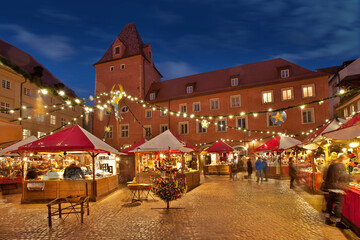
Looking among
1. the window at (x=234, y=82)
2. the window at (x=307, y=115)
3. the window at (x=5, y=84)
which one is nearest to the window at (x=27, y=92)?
the window at (x=5, y=84)

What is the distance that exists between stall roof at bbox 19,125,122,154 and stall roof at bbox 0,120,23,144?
281 inches

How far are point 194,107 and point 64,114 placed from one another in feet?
65.1

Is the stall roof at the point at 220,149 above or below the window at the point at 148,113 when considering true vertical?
below

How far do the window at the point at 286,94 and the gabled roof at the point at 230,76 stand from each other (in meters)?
1.13

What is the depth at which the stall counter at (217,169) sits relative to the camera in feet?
90.1

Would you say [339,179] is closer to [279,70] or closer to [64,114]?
[279,70]

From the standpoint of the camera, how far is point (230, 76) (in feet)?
117

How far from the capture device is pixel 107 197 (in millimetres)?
12734

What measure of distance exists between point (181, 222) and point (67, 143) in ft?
20.4

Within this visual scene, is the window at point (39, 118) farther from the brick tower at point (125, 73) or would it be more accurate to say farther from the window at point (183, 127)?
the window at point (183, 127)

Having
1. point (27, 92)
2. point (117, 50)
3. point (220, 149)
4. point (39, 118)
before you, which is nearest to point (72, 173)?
point (220, 149)

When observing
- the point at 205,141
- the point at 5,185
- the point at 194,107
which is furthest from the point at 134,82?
the point at 5,185

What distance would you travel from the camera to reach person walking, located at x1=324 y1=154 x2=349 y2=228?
710 cm

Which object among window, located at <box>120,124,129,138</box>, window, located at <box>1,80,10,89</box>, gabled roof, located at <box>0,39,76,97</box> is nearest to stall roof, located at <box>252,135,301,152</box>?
window, located at <box>120,124,129,138</box>
